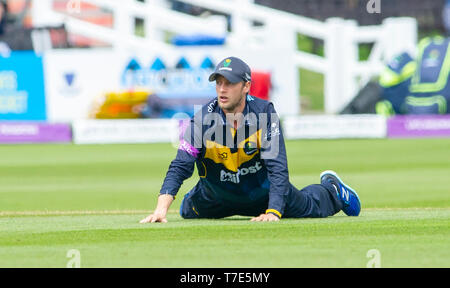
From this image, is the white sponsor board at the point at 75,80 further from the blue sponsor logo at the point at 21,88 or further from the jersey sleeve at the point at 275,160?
the jersey sleeve at the point at 275,160

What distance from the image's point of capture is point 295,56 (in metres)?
33.0

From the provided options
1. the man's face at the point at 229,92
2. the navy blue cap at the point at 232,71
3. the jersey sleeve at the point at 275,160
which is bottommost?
the jersey sleeve at the point at 275,160

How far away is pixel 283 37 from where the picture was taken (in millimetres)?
32125

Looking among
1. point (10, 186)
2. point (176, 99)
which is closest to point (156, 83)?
point (176, 99)

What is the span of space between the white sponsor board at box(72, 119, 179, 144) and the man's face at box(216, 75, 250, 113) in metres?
19.3

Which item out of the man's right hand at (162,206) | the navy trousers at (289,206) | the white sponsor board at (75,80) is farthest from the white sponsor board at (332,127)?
the man's right hand at (162,206)

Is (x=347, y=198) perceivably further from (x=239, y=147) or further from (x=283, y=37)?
(x=283, y=37)

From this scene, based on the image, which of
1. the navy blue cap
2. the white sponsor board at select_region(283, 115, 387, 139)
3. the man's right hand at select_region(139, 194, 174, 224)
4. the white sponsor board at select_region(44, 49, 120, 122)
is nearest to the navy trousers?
the man's right hand at select_region(139, 194, 174, 224)

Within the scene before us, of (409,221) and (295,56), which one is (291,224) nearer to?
(409,221)

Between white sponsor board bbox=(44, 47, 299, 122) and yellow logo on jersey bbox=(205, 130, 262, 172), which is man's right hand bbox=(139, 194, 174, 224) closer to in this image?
yellow logo on jersey bbox=(205, 130, 262, 172)

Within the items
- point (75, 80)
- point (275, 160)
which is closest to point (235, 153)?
point (275, 160)

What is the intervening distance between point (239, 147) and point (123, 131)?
19526 millimetres

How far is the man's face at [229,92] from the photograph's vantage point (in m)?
7.88

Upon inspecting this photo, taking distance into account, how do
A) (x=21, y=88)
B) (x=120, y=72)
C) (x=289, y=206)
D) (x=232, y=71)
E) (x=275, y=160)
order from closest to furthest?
(x=232, y=71), (x=275, y=160), (x=289, y=206), (x=21, y=88), (x=120, y=72)
